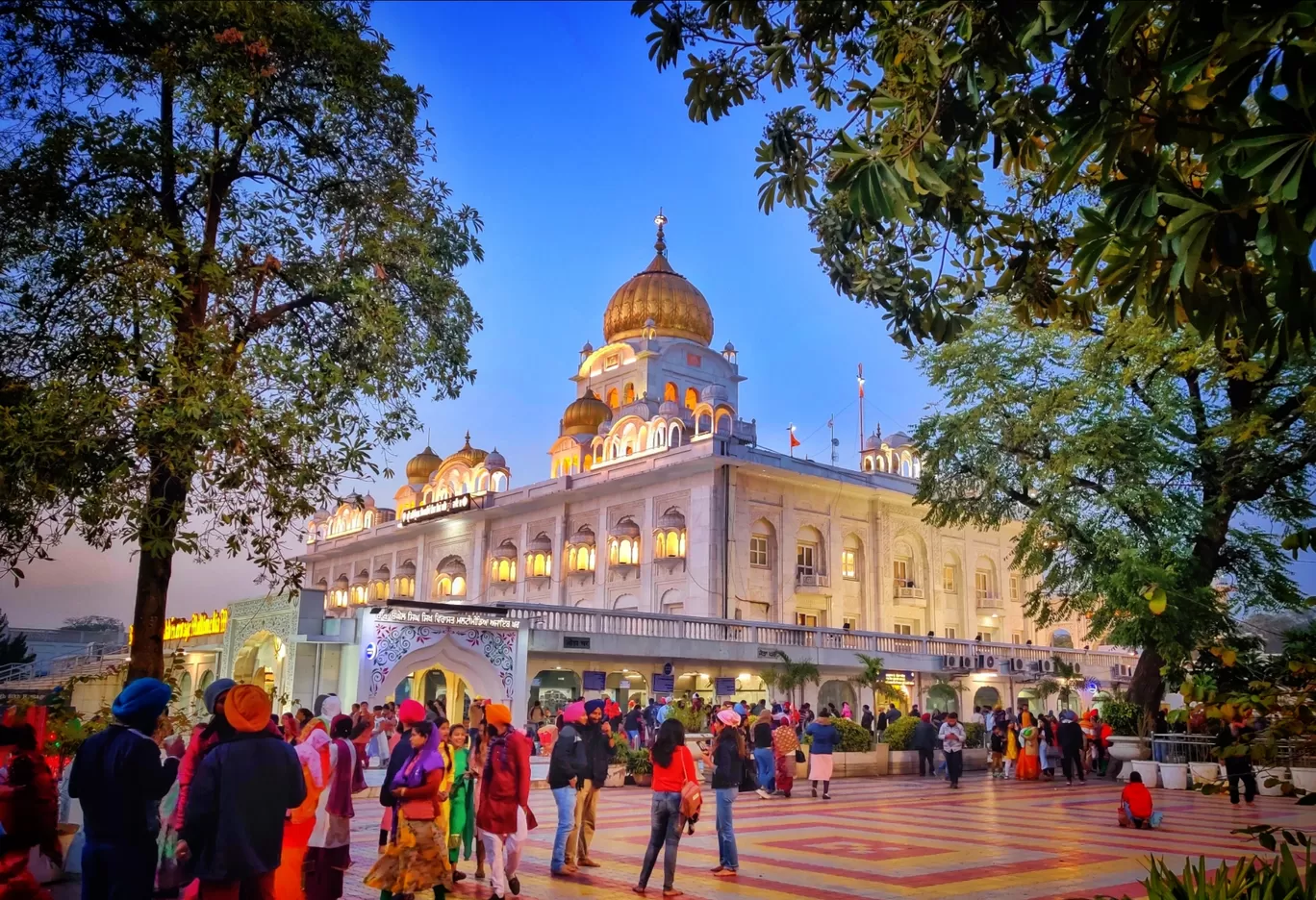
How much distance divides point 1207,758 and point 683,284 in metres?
34.7

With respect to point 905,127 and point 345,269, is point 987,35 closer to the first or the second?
point 905,127

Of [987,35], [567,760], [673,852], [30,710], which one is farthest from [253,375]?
[987,35]

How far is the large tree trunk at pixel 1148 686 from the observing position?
22406mm

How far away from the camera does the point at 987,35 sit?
4855mm

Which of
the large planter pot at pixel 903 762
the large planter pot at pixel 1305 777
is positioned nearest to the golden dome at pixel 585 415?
the large planter pot at pixel 903 762

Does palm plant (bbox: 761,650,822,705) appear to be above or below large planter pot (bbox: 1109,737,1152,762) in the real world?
above

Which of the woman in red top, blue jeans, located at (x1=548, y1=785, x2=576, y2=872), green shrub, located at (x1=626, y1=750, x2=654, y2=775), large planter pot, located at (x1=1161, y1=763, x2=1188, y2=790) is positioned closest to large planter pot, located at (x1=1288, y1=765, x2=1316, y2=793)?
large planter pot, located at (x1=1161, y1=763, x2=1188, y2=790)

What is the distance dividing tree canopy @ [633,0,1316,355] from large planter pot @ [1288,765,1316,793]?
14.7 metres

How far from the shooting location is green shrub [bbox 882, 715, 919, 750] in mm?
24797

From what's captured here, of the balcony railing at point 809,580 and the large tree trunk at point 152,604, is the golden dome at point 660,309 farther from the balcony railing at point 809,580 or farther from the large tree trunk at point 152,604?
the large tree trunk at point 152,604

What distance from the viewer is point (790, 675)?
29.3 m

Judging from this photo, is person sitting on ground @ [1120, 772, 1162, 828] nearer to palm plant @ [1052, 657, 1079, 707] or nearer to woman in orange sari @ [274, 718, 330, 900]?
woman in orange sari @ [274, 718, 330, 900]

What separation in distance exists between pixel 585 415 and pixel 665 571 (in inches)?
461

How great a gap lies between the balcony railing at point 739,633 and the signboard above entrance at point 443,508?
18008 millimetres
